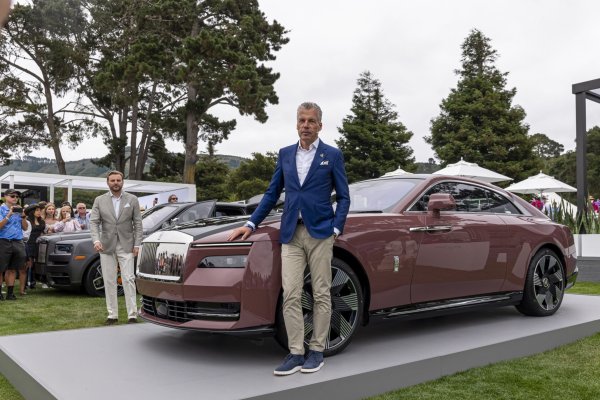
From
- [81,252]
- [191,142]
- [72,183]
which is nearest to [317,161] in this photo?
[81,252]

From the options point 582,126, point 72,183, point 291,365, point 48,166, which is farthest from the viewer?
point 48,166

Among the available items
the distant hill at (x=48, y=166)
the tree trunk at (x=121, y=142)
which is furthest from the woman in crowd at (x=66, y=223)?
the tree trunk at (x=121, y=142)

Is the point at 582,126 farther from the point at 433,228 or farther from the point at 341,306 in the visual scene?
the point at 341,306

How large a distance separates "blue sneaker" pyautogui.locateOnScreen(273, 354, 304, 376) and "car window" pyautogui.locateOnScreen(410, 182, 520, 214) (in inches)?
70.8

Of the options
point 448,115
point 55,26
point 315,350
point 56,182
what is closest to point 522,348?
point 315,350

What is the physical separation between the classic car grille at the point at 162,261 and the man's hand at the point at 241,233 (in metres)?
0.35

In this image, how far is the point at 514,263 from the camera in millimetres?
5289

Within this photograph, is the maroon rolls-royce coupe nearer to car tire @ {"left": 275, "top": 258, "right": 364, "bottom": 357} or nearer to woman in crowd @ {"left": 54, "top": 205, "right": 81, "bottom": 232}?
car tire @ {"left": 275, "top": 258, "right": 364, "bottom": 357}

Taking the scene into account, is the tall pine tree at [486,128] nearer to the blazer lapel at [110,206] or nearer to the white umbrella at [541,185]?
the white umbrella at [541,185]

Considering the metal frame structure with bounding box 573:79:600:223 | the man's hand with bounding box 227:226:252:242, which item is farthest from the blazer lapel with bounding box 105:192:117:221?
the metal frame structure with bounding box 573:79:600:223

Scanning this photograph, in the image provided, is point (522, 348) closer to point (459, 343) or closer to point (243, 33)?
point (459, 343)

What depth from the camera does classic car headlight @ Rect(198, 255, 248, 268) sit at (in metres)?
3.83

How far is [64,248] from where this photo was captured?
914 centimetres

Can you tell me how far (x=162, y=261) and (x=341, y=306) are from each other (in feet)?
4.43
